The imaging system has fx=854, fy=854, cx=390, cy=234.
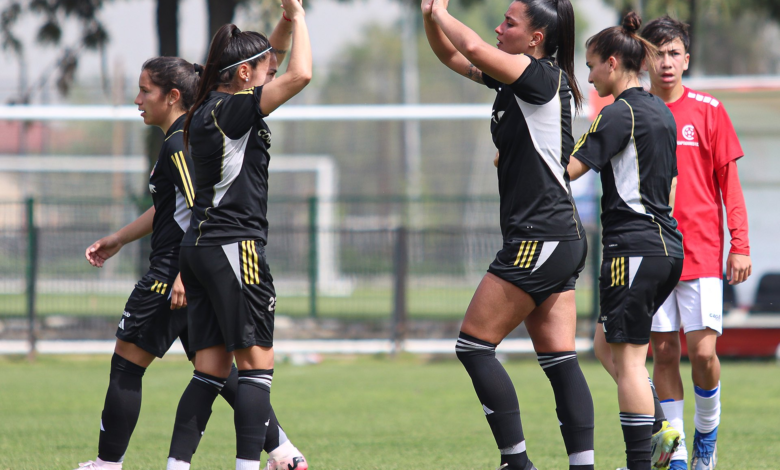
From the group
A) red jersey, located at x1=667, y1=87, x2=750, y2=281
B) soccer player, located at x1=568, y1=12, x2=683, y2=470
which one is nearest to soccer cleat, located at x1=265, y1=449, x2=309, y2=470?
soccer player, located at x1=568, y1=12, x2=683, y2=470

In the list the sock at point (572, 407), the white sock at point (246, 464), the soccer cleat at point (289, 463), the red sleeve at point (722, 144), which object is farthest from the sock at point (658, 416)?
the white sock at point (246, 464)

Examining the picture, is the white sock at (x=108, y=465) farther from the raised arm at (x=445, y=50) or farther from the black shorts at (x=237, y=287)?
the raised arm at (x=445, y=50)

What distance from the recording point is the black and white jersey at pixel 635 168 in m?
3.80

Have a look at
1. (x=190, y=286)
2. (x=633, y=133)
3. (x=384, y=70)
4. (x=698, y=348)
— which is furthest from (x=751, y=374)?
(x=384, y=70)

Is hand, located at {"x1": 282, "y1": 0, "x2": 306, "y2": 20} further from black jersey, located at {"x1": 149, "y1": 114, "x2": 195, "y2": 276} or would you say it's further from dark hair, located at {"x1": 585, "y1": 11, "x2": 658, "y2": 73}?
dark hair, located at {"x1": 585, "y1": 11, "x2": 658, "y2": 73}

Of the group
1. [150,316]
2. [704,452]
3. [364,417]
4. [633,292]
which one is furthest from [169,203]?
[364,417]

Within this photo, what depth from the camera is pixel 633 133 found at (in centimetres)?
382

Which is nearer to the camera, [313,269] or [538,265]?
[538,265]

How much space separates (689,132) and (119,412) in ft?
11.0

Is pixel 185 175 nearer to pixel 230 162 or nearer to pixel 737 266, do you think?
pixel 230 162

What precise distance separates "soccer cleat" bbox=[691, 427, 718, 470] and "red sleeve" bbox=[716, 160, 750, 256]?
101 centimetres

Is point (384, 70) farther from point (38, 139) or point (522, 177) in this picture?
point (522, 177)

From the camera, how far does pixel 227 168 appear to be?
3.59 metres

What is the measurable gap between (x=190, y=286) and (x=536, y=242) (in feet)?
4.97
